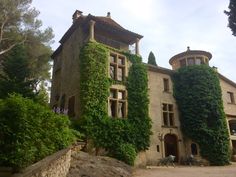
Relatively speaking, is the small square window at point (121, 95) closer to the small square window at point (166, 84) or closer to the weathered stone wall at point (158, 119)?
the weathered stone wall at point (158, 119)

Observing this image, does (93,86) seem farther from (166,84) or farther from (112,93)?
(166,84)

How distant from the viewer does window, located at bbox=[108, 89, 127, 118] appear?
21.7 meters

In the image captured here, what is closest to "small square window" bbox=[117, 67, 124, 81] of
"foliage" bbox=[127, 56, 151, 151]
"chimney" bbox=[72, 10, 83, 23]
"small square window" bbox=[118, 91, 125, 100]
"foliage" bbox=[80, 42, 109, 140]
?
"foliage" bbox=[127, 56, 151, 151]

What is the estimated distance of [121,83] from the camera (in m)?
22.8

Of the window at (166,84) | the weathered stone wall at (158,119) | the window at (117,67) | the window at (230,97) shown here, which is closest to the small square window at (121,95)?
the window at (117,67)

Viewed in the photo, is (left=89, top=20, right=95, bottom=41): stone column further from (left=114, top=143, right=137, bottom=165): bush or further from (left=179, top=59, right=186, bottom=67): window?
(left=179, top=59, right=186, bottom=67): window

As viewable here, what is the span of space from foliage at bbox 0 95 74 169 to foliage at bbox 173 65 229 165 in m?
18.5

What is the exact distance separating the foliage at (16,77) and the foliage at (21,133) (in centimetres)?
1173

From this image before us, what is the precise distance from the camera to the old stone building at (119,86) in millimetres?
22459

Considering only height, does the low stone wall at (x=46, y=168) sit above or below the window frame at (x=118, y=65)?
below

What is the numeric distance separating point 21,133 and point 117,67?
1535cm

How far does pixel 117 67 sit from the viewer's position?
23.1m

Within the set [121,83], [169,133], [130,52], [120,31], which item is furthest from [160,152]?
[120,31]

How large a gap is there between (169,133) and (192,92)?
5018 millimetres
